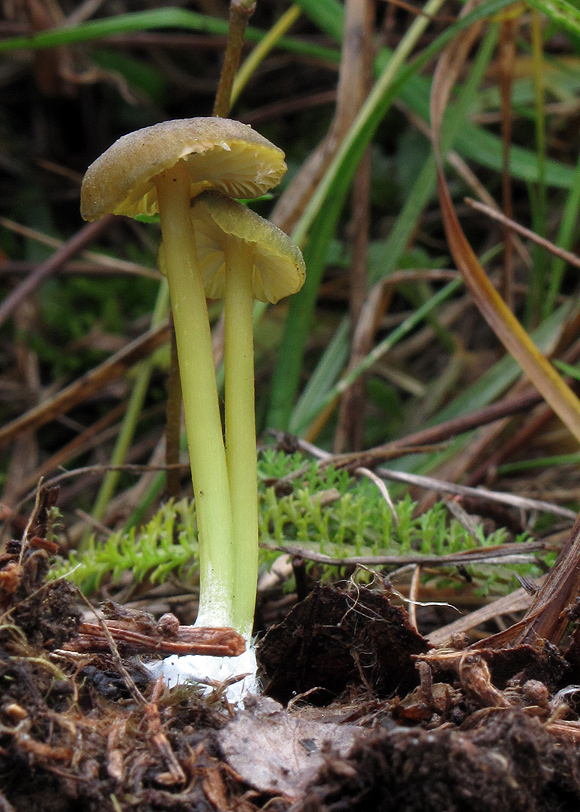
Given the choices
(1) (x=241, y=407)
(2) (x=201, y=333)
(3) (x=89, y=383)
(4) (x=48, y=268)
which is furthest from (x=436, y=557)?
(4) (x=48, y=268)

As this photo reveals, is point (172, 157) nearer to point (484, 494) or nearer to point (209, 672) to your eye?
point (209, 672)

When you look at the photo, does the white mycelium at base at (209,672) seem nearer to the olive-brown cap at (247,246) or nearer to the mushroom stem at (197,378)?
the mushroom stem at (197,378)

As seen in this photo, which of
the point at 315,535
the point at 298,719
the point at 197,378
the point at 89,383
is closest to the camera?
the point at 298,719

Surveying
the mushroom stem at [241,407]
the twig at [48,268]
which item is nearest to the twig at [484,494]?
the mushroom stem at [241,407]

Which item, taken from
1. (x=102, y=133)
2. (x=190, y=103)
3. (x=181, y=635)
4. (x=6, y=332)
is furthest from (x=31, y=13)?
(x=181, y=635)

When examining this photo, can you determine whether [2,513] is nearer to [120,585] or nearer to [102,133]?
[120,585]

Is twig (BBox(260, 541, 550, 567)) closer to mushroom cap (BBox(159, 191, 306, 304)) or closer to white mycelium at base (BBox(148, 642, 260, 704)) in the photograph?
white mycelium at base (BBox(148, 642, 260, 704))
